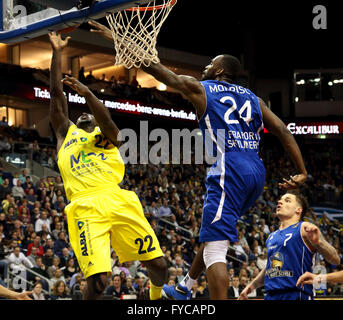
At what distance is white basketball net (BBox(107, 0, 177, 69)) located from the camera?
4371 millimetres

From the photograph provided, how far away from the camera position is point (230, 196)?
12.9 feet

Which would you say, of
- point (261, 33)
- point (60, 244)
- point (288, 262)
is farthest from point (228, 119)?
point (261, 33)

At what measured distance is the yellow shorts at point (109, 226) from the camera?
4789 mm

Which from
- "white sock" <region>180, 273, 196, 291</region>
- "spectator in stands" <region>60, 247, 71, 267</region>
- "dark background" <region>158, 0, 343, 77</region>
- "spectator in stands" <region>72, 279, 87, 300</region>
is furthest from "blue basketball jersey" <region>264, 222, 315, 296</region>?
"dark background" <region>158, 0, 343, 77</region>

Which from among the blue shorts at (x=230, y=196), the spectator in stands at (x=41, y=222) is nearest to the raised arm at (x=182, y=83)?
the blue shorts at (x=230, y=196)

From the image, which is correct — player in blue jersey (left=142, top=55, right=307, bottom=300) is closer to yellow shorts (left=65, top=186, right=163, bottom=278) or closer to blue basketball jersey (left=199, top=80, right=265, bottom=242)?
blue basketball jersey (left=199, top=80, right=265, bottom=242)

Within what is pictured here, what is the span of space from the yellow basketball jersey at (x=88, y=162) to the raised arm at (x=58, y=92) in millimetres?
216

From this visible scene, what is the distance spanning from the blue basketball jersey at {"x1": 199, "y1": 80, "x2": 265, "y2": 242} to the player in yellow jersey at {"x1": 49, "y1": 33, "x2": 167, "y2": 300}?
45.0 inches

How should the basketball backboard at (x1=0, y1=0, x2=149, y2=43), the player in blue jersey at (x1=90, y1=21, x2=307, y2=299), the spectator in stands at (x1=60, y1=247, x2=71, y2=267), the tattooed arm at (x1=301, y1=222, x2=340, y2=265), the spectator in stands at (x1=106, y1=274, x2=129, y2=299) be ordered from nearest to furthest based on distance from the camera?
the tattooed arm at (x1=301, y1=222, x2=340, y2=265)
the player in blue jersey at (x1=90, y1=21, x2=307, y2=299)
the basketball backboard at (x1=0, y1=0, x2=149, y2=43)
the spectator in stands at (x1=106, y1=274, x2=129, y2=299)
the spectator in stands at (x1=60, y1=247, x2=71, y2=267)

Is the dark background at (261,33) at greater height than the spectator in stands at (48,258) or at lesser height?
greater

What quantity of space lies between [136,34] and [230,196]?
5.60 ft

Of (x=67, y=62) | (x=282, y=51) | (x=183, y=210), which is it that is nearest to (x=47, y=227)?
(x=183, y=210)

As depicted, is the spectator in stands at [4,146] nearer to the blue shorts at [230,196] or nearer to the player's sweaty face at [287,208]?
the player's sweaty face at [287,208]

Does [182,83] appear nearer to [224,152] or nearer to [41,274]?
[224,152]
